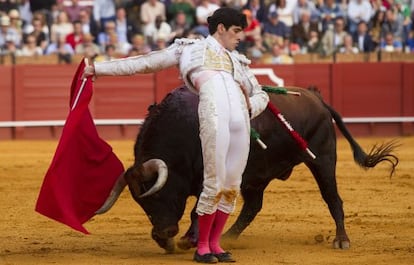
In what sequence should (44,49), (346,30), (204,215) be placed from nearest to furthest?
(204,215), (44,49), (346,30)

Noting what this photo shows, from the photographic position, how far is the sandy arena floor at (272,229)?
6.96 metres

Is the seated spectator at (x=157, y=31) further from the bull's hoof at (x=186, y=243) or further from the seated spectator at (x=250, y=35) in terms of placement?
the bull's hoof at (x=186, y=243)

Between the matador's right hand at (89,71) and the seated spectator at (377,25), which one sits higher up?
the matador's right hand at (89,71)

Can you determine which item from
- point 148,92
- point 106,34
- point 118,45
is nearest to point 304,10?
point 148,92

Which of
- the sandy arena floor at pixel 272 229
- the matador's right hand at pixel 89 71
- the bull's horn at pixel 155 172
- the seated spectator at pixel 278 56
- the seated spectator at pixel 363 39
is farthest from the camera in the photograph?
the seated spectator at pixel 363 39

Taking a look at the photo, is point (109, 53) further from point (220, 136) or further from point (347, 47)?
point (220, 136)

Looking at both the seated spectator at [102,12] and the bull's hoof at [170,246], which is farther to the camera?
the seated spectator at [102,12]

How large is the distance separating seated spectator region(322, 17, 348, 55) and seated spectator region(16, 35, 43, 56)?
3.75 metres

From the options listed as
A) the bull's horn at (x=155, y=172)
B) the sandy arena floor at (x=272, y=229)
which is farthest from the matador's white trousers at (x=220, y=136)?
the sandy arena floor at (x=272, y=229)

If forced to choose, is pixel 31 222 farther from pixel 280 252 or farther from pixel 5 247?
pixel 280 252

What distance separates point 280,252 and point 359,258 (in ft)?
1.65

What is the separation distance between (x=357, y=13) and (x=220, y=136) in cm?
1067

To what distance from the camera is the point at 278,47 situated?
16016 mm

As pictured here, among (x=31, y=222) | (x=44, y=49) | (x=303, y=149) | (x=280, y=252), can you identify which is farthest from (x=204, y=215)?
(x=44, y=49)
